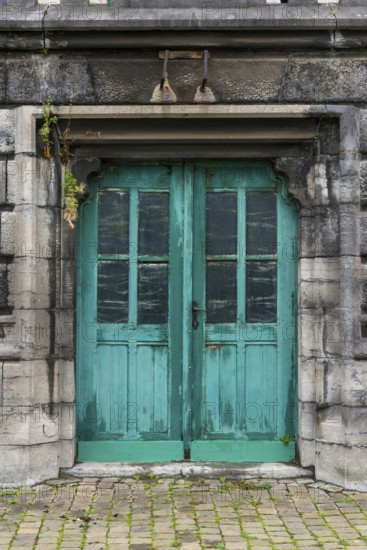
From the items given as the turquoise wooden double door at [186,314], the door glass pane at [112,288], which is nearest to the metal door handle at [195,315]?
the turquoise wooden double door at [186,314]

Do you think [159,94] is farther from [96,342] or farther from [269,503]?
[269,503]

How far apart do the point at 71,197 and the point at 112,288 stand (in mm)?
896

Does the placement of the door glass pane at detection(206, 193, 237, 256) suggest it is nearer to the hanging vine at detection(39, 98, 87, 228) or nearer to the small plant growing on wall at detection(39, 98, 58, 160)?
the hanging vine at detection(39, 98, 87, 228)

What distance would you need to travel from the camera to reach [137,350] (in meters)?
6.71

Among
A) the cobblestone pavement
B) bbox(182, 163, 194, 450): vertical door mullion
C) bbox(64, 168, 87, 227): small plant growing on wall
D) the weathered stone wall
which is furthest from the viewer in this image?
bbox(182, 163, 194, 450): vertical door mullion

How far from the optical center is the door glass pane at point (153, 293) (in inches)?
265

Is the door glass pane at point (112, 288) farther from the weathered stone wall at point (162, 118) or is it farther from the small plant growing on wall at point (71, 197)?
the small plant growing on wall at point (71, 197)

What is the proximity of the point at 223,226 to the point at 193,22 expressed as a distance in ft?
5.76

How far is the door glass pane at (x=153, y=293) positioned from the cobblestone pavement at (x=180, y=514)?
1384mm

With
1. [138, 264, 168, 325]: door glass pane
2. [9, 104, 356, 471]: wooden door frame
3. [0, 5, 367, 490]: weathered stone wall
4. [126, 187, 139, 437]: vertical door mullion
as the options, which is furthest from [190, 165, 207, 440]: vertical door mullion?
[0, 5, 367, 490]: weathered stone wall

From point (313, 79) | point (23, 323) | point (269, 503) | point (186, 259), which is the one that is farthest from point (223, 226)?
point (269, 503)

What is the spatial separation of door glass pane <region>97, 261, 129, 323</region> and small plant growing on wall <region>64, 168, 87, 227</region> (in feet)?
1.78

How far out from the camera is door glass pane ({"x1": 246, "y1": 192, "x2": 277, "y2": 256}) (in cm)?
675

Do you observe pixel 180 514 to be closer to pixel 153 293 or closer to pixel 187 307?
pixel 187 307
